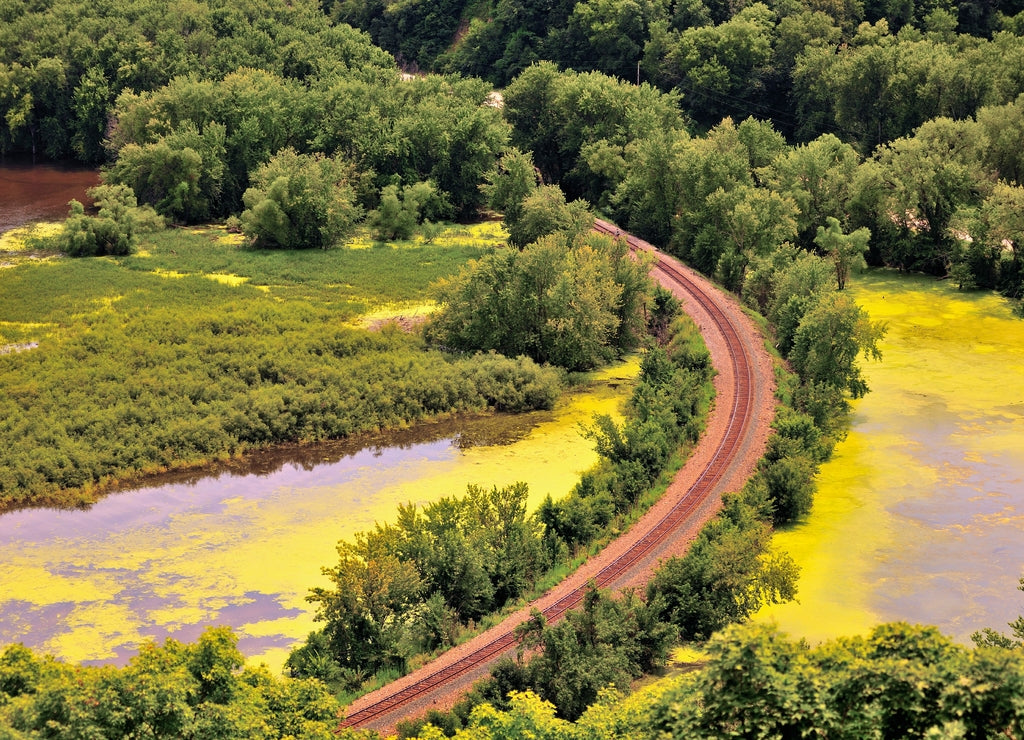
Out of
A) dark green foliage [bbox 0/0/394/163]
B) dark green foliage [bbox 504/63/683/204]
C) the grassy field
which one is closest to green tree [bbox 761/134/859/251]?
dark green foliage [bbox 504/63/683/204]

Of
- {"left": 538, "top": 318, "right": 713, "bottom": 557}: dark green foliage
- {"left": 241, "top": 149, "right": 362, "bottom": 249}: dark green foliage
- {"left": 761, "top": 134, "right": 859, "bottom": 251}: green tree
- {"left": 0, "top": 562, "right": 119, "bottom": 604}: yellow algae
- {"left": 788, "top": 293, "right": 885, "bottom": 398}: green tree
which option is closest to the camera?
{"left": 0, "top": 562, "right": 119, "bottom": 604}: yellow algae

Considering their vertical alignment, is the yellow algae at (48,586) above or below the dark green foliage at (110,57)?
below

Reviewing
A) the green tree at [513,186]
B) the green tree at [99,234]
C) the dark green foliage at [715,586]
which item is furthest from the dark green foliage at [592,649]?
the green tree at [99,234]

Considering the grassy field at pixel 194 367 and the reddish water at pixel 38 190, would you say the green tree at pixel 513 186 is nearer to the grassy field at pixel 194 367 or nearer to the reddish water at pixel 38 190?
the grassy field at pixel 194 367

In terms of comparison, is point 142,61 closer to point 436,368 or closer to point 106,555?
point 436,368

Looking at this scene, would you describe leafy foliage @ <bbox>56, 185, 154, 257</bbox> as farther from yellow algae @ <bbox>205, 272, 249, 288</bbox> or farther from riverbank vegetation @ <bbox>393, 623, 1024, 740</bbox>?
riverbank vegetation @ <bbox>393, 623, 1024, 740</bbox>
